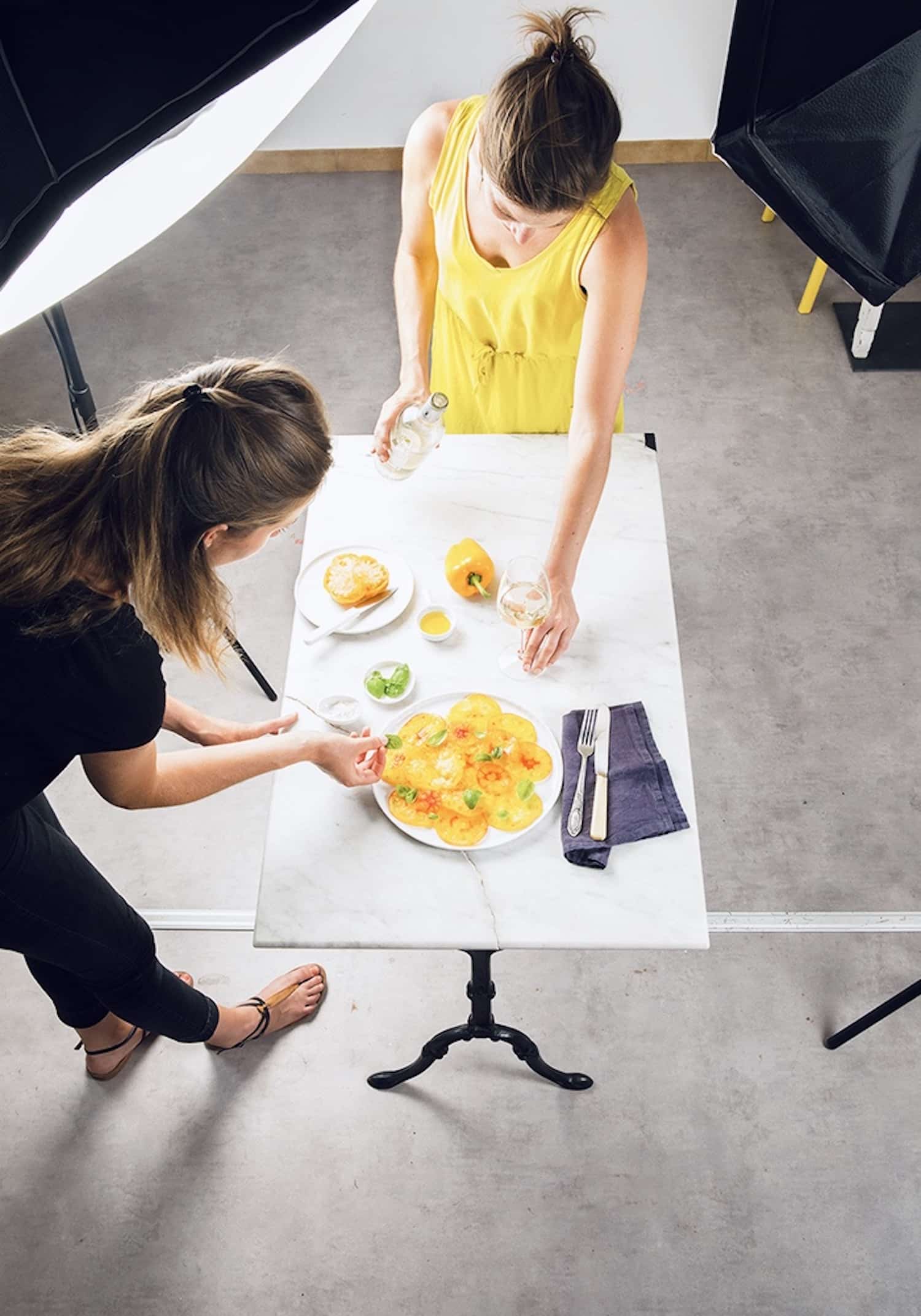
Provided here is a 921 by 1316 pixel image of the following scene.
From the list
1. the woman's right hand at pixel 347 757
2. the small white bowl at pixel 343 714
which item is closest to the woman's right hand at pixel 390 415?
the small white bowl at pixel 343 714

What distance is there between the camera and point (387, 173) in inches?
164

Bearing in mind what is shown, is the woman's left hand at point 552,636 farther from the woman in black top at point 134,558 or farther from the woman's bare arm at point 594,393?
the woman in black top at point 134,558

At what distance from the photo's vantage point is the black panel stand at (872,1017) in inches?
77.2

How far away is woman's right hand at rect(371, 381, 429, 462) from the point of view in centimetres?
188

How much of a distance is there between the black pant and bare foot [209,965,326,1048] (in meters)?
0.08

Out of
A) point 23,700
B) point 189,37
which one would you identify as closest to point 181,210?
point 189,37

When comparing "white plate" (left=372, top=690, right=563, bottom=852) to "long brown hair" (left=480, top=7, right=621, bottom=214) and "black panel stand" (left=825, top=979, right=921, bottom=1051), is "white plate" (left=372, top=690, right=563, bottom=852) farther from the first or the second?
"black panel stand" (left=825, top=979, right=921, bottom=1051)

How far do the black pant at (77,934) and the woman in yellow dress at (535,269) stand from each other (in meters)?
0.77

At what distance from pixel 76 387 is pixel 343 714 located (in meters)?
1.62

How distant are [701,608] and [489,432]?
3.19ft

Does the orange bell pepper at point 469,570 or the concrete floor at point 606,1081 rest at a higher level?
the orange bell pepper at point 469,570

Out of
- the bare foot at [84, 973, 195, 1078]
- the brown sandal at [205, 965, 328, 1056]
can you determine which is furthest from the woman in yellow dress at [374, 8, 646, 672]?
the bare foot at [84, 973, 195, 1078]

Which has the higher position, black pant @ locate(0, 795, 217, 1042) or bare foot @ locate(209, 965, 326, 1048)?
black pant @ locate(0, 795, 217, 1042)

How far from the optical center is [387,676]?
1705 millimetres
